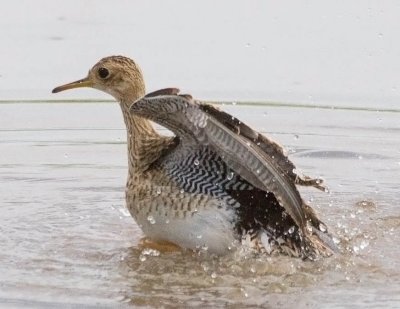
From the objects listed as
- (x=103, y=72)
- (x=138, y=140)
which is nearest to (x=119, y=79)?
(x=103, y=72)

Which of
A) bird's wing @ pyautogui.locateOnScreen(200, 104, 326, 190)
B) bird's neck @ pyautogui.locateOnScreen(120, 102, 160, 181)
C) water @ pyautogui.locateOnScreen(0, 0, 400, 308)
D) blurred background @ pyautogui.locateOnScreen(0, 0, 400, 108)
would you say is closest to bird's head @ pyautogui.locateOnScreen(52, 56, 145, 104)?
bird's neck @ pyautogui.locateOnScreen(120, 102, 160, 181)

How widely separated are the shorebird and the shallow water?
0.16m

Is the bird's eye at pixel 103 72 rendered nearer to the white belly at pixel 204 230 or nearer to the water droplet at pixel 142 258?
the white belly at pixel 204 230

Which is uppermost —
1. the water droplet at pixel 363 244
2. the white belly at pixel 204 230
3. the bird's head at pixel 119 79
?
the bird's head at pixel 119 79

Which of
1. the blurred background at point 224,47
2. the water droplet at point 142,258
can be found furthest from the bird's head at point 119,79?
the blurred background at point 224,47

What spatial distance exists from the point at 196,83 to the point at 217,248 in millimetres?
4036

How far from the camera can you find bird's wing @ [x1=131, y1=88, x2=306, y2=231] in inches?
424

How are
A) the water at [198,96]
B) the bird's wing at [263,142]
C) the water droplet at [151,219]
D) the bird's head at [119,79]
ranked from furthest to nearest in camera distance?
the bird's head at [119,79]
the water droplet at [151,219]
the water at [198,96]
the bird's wing at [263,142]

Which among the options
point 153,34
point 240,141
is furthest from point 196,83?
point 240,141

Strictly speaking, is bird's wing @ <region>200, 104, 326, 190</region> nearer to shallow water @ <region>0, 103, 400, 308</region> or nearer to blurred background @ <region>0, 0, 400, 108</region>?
shallow water @ <region>0, 103, 400, 308</region>

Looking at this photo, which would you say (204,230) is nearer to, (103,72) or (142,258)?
(142,258)

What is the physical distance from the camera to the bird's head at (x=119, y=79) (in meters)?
12.4

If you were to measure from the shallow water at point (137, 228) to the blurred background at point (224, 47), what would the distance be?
38 centimetres

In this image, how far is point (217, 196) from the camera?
1162 cm
